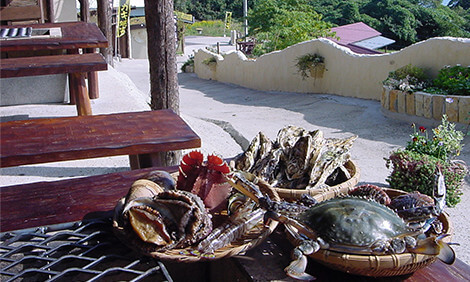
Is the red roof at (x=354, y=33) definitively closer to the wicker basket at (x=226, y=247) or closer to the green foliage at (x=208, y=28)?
the wicker basket at (x=226, y=247)

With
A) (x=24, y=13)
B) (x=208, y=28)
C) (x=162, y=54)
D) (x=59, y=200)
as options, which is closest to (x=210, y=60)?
(x=24, y=13)

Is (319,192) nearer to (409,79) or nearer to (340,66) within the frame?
(409,79)

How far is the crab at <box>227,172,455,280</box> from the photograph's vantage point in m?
1.47

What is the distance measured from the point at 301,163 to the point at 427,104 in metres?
6.07

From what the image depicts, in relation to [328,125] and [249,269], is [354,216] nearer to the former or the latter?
[249,269]

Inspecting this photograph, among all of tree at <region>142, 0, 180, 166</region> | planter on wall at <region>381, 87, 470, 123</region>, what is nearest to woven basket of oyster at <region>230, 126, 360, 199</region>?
tree at <region>142, 0, 180, 166</region>

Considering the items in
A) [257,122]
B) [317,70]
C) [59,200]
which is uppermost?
[59,200]

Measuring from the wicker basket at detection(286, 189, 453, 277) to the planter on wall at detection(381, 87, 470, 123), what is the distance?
618 cm

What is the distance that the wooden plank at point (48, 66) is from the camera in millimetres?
4621

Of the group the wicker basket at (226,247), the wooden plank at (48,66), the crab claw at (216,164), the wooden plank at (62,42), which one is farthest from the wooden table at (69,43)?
the wicker basket at (226,247)

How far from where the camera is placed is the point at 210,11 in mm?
54969

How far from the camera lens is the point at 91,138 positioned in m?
2.83

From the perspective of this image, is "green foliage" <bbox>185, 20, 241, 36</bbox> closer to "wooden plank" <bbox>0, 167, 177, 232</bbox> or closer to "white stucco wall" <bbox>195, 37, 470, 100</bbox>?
"white stucco wall" <bbox>195, 37, 470, 100</bbox>

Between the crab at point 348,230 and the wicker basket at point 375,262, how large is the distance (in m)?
0.03
